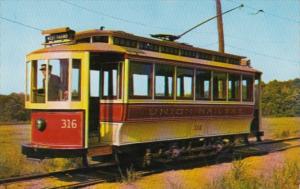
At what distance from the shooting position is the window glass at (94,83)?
38.4ft

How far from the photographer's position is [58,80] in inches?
429

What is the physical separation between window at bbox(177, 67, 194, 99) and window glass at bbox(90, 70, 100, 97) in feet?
7.06

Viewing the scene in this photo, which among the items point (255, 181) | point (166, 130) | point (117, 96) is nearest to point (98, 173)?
point (166, 130)

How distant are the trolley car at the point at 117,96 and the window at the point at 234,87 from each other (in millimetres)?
921

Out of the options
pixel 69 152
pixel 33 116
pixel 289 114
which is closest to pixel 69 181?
pixel 69 152

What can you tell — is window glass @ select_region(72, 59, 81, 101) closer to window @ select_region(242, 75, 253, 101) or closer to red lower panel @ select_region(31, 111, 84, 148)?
red lower panel @ select_region(31, 111, 84, 148)

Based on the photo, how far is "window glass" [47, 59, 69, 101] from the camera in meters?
10.8

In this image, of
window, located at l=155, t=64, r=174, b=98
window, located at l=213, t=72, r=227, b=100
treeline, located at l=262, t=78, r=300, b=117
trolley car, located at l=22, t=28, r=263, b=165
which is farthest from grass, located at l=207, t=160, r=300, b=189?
treeline, located at l=262, t=78, r=300, b=117

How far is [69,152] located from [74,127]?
512mm

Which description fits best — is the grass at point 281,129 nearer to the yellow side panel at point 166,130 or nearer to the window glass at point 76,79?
the yellow side panel at point 166,130

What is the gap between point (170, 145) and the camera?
12977 millimetres

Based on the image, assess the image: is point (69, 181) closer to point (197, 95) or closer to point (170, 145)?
point (170, 145)

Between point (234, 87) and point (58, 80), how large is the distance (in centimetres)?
638

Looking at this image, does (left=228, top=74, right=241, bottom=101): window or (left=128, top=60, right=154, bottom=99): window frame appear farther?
(left=228, top=74, right=241, bottom=101): window
